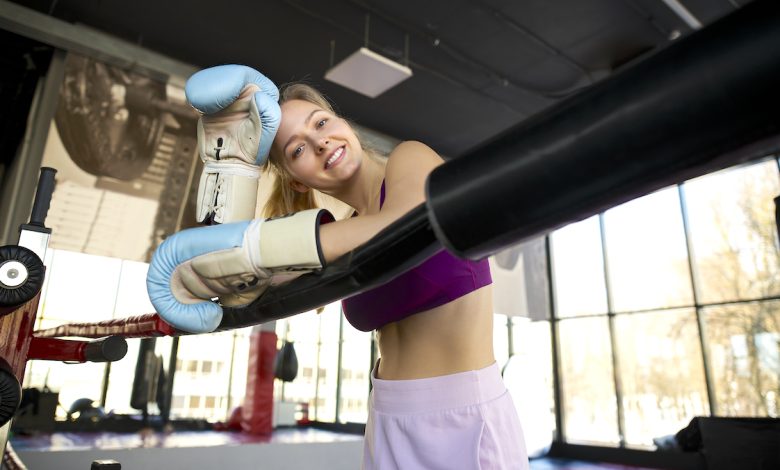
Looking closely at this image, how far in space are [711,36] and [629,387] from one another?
7187mm

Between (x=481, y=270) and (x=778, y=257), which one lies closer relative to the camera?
(x=481, y=270)

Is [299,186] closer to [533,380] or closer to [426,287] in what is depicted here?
[426,287]

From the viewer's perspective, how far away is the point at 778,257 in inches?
217

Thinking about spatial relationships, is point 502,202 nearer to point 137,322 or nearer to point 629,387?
point 137,322

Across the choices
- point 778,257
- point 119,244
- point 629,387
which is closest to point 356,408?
point 629,387

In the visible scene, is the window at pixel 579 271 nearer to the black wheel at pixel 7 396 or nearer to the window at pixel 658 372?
the window at pixel 658 372

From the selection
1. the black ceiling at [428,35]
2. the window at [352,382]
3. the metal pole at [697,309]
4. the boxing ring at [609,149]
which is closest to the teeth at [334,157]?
the boxing ring at [609,149]

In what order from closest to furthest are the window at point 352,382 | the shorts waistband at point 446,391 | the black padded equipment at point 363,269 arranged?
1. the black padded equipment at point 363,269
2. the shorts waistband at point 446,391
3. the window at point 352,382

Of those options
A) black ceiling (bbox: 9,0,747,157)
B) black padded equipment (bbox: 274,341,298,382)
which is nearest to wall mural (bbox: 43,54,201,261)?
black ceiling (bbox: 9,0,747,157)

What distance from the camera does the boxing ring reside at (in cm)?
28

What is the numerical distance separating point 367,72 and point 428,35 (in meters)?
0.71

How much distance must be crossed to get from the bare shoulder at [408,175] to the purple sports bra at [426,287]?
150 mm

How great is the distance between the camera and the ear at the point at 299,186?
119 cm

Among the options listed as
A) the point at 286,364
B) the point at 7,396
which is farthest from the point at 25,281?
the point at 286,364
